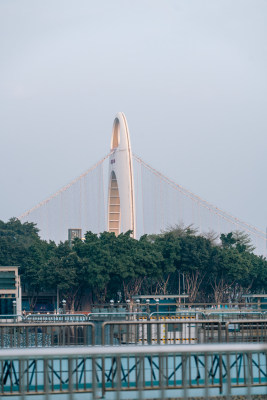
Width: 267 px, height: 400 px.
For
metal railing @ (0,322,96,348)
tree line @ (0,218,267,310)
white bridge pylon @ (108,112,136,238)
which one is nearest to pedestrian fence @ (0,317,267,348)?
metal railing @ (0,322,96,348)

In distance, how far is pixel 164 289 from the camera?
67750 mm

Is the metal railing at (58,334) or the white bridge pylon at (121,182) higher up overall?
the white bridge pylon at (121,182)

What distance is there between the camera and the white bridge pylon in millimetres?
76062

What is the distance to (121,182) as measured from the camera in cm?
7831

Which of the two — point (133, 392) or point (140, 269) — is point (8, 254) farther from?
point (133, 392)

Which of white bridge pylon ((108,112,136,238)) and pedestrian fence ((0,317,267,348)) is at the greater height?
white bridge pylon ((108,112,136,238))

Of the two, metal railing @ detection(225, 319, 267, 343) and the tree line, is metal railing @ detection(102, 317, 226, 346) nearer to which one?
metal railing @ detection(225, 319, 267, 343)

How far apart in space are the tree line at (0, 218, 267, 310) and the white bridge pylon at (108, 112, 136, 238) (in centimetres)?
652

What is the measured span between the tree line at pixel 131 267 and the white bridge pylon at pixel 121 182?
6.52 metres

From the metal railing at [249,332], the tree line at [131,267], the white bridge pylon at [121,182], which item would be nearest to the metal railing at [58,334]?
the metal railing at [249,332]

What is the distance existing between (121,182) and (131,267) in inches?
672

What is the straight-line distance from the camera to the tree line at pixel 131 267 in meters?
63.1

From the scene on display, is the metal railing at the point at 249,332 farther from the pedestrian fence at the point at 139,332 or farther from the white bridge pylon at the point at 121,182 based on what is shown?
the white bridge pylon at the point at 121,182

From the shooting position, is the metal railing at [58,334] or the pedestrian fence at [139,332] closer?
the pedestrian fence at [139,332]
